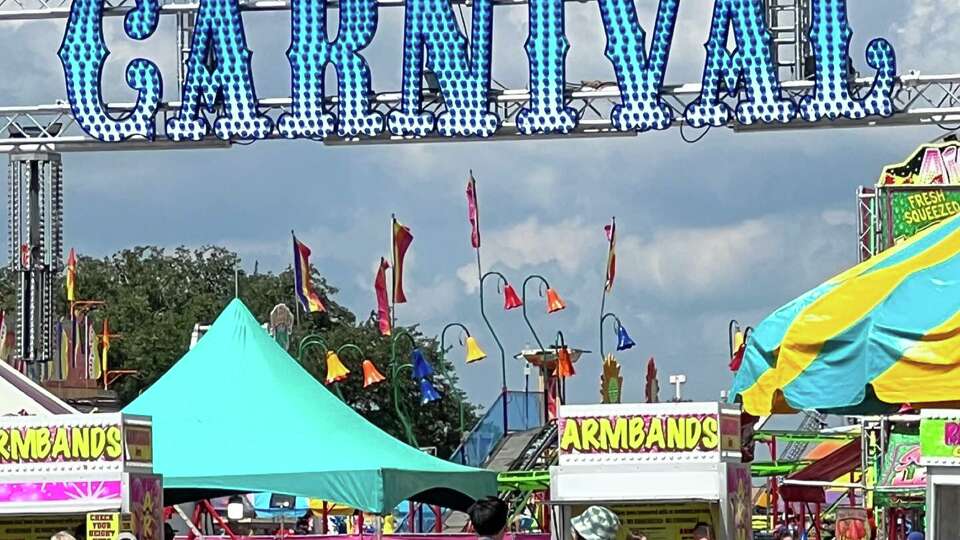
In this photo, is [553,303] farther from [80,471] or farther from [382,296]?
[80,471]

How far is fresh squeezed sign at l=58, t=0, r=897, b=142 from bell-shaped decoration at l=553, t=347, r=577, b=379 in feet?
69.6

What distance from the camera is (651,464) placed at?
1553 cm

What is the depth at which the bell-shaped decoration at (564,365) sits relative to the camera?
43.6 metres

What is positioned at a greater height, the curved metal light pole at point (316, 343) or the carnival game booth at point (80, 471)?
the curved metal light pole at point (316, 343)

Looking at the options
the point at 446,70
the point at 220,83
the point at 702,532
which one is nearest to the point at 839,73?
the point at 446,70

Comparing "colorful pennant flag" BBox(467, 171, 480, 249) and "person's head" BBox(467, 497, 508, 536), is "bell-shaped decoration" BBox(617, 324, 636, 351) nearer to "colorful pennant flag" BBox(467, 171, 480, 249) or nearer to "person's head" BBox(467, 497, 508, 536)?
"colorful pennant flag" BBox(467, 171, 480, 249)

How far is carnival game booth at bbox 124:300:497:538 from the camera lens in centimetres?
1934

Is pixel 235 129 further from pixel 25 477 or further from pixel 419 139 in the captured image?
pixel 25 477

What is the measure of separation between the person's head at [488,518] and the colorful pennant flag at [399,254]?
29.3 meters

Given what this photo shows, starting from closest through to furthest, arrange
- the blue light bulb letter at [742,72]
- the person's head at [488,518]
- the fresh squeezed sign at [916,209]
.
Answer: the person's head at [488,518] → the blue light bulb letter at [742,72] → the fresh squeezed sign at [916,209]

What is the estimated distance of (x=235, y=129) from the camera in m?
23.0

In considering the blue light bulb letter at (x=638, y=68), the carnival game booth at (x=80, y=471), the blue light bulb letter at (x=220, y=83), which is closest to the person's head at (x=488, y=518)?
the carnival game booth at (x=80, y=471)

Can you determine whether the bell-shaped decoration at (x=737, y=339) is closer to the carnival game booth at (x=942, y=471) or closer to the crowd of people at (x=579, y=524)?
the crowd of people at (x=579, y=524)

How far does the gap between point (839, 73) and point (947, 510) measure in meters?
11.3
